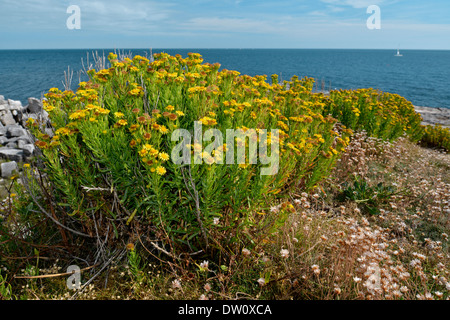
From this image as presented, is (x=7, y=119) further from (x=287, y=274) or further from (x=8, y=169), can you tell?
(x=287, y=274)

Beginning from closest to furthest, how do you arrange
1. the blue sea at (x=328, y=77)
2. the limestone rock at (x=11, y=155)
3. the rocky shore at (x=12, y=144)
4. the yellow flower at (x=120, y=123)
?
the yellow flower at (x=120, y=123) → the rocky shore at (x=12, y=144) → the limestone rock at (x=11, y=155) → the blue sea at (x=328, y=77)

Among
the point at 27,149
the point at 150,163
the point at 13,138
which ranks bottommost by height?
the point at 27,149

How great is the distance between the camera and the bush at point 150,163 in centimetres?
228

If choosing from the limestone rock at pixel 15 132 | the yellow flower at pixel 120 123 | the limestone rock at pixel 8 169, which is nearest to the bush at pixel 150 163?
the yellow flower at pixel 120 123

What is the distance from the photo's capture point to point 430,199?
183 inches

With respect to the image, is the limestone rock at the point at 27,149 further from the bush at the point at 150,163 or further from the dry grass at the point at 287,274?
the dry grass at the point at 287,274

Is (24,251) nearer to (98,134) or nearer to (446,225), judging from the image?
(98,134)

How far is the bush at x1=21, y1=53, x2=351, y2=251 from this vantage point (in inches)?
89.8

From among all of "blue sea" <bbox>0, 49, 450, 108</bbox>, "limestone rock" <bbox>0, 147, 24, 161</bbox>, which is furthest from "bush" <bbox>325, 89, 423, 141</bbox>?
"limestone rock" <bbox>0, 147, 24, 161</bbox>

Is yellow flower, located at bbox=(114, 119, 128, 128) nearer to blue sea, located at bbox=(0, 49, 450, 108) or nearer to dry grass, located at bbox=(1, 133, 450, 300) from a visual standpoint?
blue sea, located at bbox=(0, 49, 450, 108)

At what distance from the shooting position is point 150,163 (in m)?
2.08

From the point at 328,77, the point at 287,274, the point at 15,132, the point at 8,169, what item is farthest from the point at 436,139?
the point at 328,77
